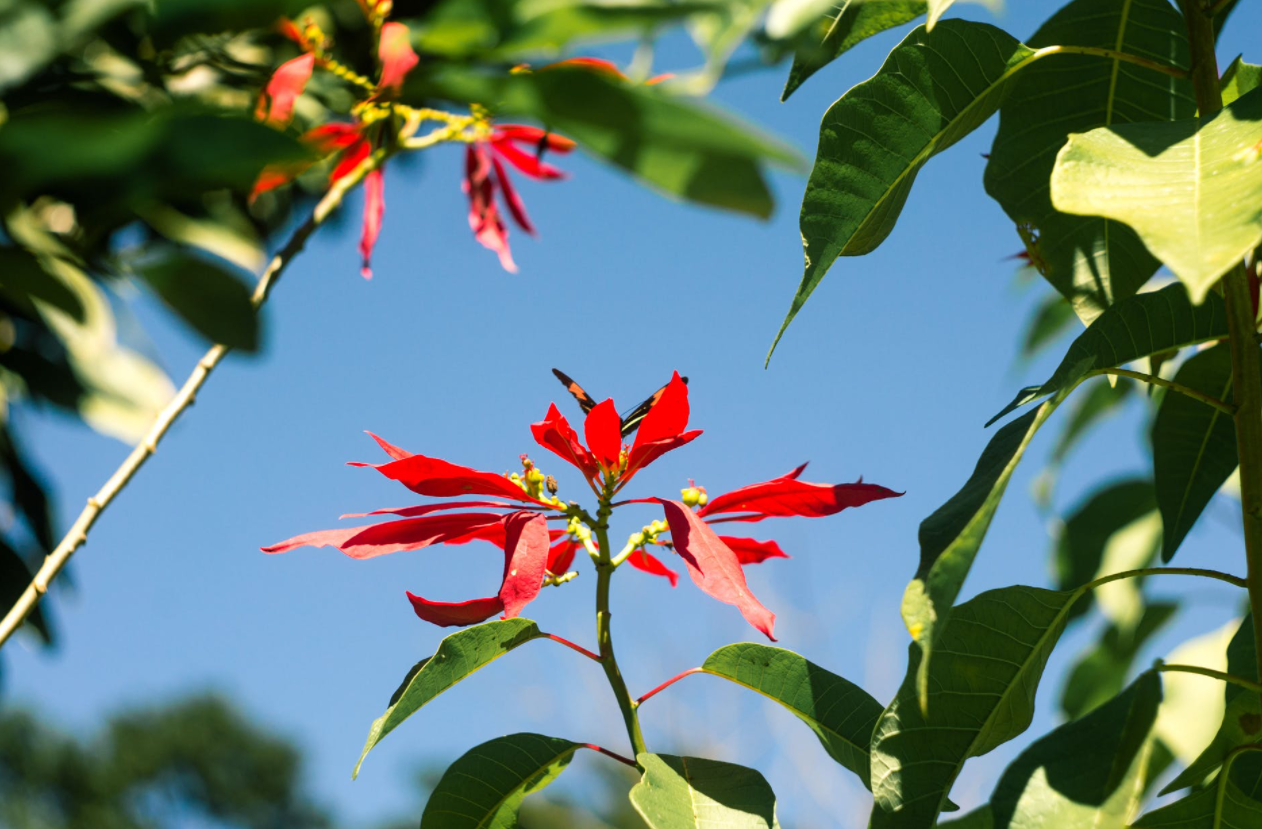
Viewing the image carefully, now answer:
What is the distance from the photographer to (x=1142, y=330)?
0.60 meters

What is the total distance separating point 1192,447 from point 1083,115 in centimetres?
25

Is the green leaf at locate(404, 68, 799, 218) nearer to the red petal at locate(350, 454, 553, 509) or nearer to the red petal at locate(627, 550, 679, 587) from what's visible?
the red petal at locate(350, 454, 553, 509)

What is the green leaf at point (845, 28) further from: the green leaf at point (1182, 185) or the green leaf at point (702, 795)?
the green leaf at point (702, 795)

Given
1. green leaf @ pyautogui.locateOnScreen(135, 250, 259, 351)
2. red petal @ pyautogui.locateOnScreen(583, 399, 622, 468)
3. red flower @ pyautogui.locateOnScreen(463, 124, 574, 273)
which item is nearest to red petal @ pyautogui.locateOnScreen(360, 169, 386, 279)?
red flower @ pyautogui.locateOnScreen(463, 124, 574, 273)

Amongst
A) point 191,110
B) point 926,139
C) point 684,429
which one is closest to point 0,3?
point 191,110

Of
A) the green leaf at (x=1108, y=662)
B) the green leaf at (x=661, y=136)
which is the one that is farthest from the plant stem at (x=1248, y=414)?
the green leaf at (x=1108, y=662)

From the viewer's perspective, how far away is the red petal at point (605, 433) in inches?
23.1

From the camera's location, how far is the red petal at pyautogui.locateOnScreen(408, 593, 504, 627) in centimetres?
55

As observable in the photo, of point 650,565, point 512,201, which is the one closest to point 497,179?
point 512,201

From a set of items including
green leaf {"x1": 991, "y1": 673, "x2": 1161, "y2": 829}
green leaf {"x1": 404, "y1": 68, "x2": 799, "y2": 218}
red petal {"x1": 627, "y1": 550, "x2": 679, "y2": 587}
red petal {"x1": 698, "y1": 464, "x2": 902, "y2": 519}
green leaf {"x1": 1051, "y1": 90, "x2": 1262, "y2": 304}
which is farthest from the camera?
red petal {"x1": 627, "y1": 550, "x2": 679, "y2": 587}

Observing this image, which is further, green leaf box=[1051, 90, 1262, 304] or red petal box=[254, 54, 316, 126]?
red petal box=[254, 54, 316, 126]

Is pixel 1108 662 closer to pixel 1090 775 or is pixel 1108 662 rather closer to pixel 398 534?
pixel 1090 775

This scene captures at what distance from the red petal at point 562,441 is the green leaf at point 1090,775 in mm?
282

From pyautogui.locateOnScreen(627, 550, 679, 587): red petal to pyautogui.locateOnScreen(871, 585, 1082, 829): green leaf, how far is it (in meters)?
0.20
